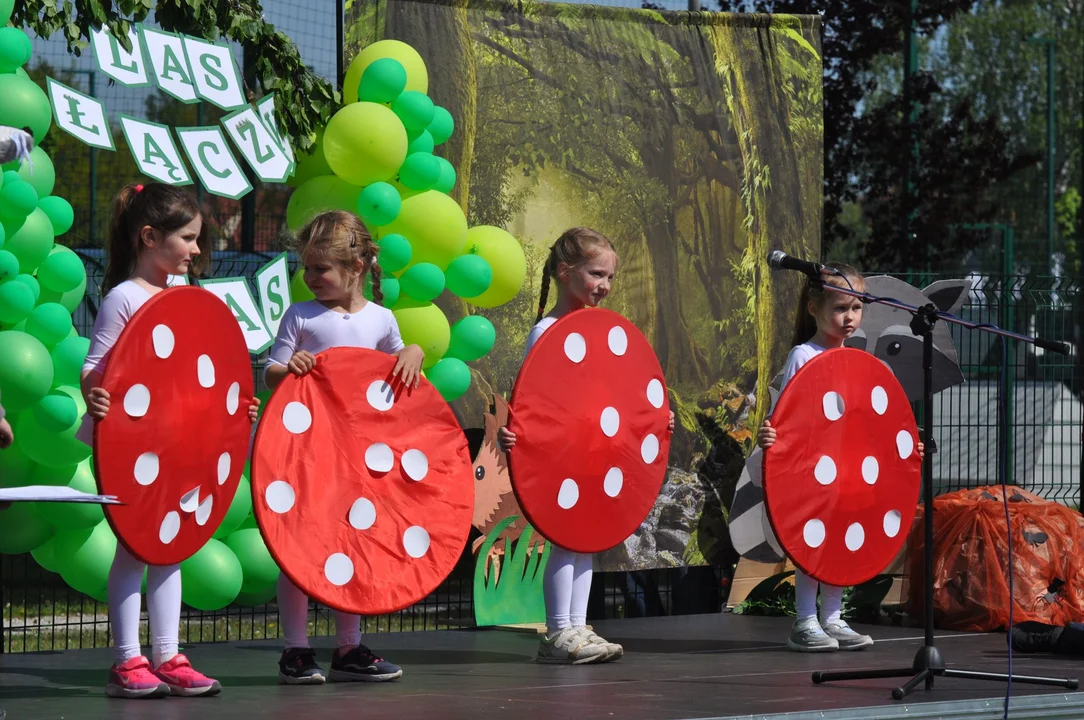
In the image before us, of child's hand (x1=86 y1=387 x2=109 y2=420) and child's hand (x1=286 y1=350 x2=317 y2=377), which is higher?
child's hand (x1=286 y1=350 x2=317 y2=377)

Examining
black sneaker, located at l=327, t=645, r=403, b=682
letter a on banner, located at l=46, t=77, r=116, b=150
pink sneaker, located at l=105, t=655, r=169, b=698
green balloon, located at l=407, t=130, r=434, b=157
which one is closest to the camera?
pink sneaker, located at l=105, t=655, r=169, b=698

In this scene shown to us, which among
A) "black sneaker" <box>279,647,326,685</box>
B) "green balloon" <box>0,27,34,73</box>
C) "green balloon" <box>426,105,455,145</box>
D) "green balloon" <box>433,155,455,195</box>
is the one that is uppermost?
"green balloon" <box>0,27,34,73</box>

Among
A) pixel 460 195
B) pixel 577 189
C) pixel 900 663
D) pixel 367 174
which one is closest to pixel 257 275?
pixel 367 174

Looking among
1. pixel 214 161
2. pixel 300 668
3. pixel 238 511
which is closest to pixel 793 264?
pixel 300 668

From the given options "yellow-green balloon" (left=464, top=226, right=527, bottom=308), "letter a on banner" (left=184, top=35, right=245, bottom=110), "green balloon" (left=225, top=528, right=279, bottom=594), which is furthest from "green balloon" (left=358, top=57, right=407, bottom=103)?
"green balloon" (left=225, top=528, right=279, bottom=594)

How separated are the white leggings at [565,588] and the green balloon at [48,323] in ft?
6.79

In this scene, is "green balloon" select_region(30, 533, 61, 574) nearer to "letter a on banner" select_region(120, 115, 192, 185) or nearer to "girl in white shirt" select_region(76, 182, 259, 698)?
"girl in white shirt" select_region(76, 182, 259, 698)

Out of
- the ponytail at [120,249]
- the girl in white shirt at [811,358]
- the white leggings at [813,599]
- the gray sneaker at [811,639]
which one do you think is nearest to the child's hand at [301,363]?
the ponytail at [120,249]

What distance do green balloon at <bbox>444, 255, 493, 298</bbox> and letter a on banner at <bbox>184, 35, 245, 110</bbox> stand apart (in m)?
1.14

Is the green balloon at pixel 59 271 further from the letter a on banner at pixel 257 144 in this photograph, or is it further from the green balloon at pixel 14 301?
the letter a on banner at pixel 257 144

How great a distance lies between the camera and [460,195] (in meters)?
7.49

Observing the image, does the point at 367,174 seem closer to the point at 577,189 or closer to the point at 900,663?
the point at 577,189

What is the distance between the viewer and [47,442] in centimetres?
591

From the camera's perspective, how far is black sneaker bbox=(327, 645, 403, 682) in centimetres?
564
